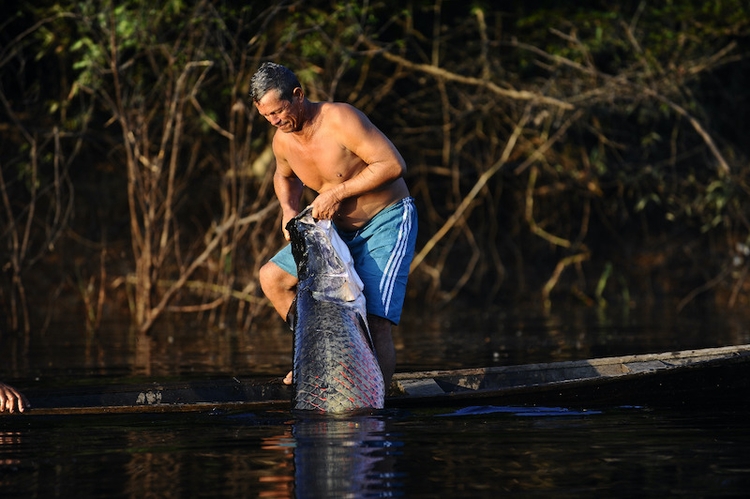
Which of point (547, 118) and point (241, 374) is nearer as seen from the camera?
point (241, 374)

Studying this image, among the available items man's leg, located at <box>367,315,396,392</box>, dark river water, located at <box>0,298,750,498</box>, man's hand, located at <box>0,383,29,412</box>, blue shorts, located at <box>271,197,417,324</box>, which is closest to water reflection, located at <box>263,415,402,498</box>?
dark river water, located at <box>0,298,750,498</box>

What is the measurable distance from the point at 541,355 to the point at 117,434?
4.27m

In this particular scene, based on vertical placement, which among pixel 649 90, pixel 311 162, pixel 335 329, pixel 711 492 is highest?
pixel 649 90

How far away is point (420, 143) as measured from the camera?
49.9 ft

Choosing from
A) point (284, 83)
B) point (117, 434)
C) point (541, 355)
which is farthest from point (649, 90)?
point (117, 434)

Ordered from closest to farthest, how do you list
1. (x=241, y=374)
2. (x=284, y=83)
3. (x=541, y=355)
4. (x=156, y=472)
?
(x=156, y=472)
(x=284, y=83)
(x=241, y=374)
(x=541, y=355)

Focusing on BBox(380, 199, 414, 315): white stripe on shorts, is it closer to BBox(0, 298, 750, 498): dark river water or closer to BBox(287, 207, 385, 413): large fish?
BBox(287, 207, 385, 413): large fish

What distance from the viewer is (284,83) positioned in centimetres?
562

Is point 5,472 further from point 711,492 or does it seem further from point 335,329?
point 711,492

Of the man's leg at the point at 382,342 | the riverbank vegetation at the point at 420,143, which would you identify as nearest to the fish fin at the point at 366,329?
the man's leg at the point at 382,342

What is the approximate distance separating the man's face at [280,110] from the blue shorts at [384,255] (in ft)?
1.90

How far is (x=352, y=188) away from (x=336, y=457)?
1.89m

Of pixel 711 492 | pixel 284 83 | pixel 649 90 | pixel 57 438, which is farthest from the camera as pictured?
pixel 649 90

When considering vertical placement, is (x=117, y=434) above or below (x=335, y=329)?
below
